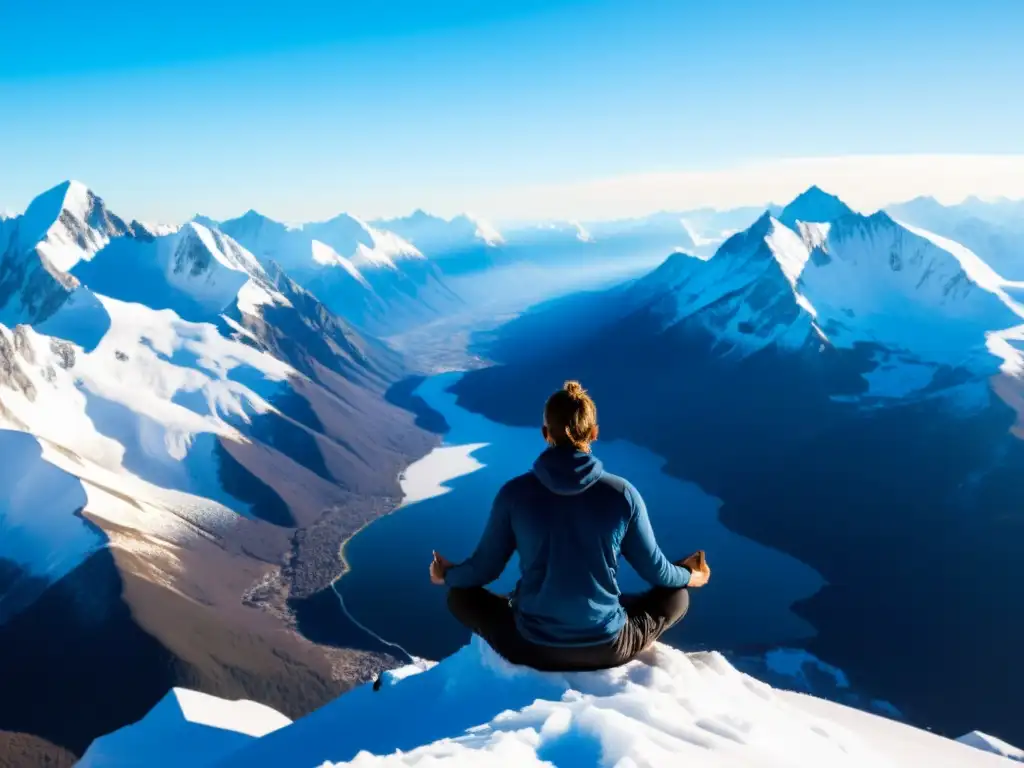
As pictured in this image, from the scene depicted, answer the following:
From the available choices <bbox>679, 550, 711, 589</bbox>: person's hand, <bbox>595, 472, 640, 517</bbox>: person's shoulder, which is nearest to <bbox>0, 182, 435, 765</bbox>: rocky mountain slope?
<bbox>679, 550, 711, 589</bbox>: person's hand

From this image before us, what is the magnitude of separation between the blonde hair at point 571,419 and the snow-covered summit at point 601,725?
A: 3.76m

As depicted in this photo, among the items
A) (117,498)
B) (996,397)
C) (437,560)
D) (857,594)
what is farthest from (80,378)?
(996,397)

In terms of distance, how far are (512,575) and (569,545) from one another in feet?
450

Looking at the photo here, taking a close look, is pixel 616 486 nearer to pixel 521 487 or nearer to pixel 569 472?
pixel 569 472

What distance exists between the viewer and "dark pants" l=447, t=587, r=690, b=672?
451 inches

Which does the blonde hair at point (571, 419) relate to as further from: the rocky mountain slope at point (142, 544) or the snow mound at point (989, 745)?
the rocky mountain slope at point (142, 544)

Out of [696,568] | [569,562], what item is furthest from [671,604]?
[569,562]

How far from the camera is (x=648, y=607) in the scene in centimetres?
1220

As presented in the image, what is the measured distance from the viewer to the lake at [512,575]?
118688 millimetres

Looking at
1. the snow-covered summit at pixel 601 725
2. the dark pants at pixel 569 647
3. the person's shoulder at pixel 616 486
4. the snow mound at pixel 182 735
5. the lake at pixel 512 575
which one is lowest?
the lake at pixel 512 575

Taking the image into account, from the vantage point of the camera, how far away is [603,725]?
9.77 m

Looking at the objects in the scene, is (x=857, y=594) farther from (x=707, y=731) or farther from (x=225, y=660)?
(x=707, y=731)

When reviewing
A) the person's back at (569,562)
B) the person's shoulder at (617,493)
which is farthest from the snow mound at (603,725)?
the person's shoulder at (617,493)

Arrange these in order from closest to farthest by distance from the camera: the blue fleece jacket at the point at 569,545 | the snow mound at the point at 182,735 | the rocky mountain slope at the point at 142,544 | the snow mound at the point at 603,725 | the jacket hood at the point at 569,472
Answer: the snow mound at the point at 603,725, the jacket hood at the point at 569,472, the blue fleece jacket at the point at 569,545, the snow mound at the point at 182,735, the rocky mountain slope at the point at 142,544
